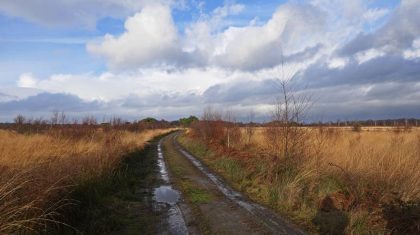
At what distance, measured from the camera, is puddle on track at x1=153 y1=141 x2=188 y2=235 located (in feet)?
28.7

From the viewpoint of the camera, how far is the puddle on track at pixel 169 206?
28.7ft

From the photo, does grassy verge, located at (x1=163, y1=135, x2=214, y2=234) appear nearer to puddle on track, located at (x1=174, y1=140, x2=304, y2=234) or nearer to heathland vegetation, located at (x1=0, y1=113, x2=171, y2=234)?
puddle on track, located at (x1=174, y1=140, x2=304, y2=234)

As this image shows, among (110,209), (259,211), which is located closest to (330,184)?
(259,211)

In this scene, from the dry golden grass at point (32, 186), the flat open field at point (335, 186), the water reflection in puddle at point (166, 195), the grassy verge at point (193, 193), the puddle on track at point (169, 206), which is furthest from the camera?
the water reflection in puddle at point (166, 195)

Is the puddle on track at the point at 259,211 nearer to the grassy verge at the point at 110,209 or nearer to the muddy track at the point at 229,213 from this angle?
the muddy track at the point at 229,213

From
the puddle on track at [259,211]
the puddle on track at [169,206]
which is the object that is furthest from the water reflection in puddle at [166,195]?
the puddle on track at [259,211]

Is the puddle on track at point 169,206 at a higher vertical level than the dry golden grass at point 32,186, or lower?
lower

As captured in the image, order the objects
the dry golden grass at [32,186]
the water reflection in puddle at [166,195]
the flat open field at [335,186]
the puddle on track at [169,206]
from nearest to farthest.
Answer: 1. the dry golden grass at [32,186]
2. the flat open field at [335,186]
3. the puddle on track at [169,206]
4. the water reflection in puddle at [166,195]

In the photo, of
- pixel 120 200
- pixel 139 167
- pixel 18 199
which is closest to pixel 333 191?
pixel 120 200

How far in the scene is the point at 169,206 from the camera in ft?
37.2

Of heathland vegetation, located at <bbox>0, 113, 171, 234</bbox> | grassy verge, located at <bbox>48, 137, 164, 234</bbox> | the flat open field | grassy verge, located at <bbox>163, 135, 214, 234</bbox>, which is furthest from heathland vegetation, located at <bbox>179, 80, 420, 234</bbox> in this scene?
heathland vegetation, located at <bbox>0, 113, 171, 234</bbox>

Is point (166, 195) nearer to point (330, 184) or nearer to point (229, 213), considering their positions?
point (229, 213)

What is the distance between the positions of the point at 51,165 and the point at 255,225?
5244 mm

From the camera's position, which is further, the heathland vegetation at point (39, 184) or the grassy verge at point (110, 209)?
A: the grassy verge at point (110, 209)
